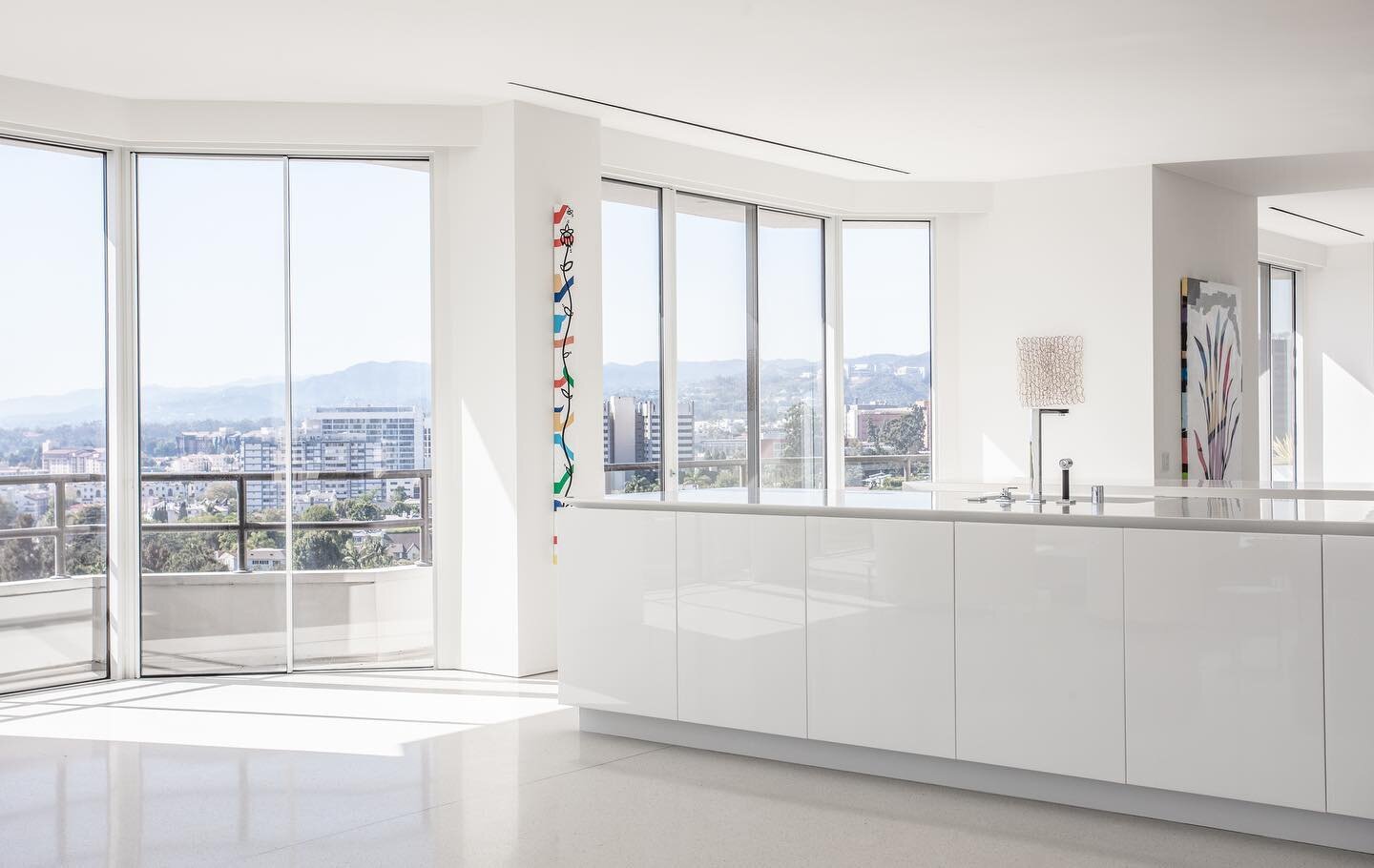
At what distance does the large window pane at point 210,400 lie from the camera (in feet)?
19.3

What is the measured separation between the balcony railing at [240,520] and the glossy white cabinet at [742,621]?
2.25 m

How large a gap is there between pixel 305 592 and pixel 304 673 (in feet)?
1.35

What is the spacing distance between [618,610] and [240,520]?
2.52m

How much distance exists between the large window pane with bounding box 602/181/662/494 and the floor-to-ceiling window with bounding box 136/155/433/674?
1.11 metres

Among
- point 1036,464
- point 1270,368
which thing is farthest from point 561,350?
point 1270,368

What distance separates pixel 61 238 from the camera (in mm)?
5680

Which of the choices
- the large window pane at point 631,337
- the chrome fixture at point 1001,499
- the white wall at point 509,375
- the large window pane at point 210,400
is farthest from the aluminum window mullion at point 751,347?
the chrome fixture at point 1001,499

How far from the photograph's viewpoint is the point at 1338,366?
10.9m

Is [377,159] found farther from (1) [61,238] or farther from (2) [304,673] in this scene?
(2) [304,673]

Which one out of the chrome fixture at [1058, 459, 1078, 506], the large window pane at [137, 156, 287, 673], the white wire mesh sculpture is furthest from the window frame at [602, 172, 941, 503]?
the chrome fixture at [1058, 459, 1078, 506]

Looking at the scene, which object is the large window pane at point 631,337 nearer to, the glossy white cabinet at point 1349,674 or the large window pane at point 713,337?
the large window pane at point 713,337

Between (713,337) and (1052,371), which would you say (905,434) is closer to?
(1052,371)

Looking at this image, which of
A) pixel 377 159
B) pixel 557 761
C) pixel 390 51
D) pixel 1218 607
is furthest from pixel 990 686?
pixel 377 159

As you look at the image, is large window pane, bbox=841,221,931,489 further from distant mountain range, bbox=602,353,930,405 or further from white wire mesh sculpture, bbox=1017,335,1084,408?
white wire mesh sculpture, bbox=1017,335,1084,408
